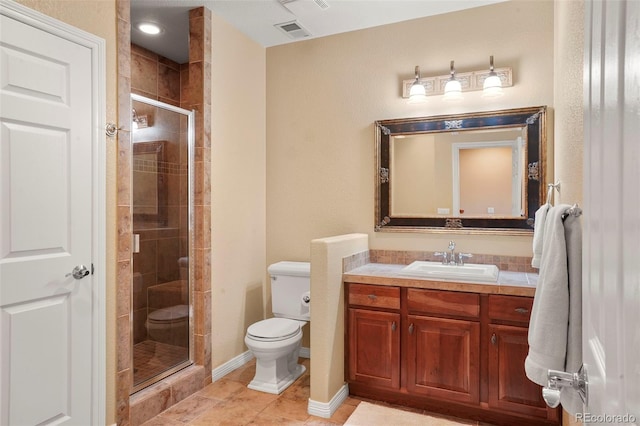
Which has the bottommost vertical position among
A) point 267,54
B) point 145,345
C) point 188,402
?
point 188,402

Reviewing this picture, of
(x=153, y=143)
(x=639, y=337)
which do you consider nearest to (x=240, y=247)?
(x=153, y=143)

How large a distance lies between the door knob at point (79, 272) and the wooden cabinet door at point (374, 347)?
5.28 ft

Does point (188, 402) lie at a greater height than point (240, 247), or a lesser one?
lesser

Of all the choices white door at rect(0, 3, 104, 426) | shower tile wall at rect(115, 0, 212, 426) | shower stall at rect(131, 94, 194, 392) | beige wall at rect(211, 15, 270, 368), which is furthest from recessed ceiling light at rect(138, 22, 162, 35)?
white door at rect(0, 3, 104, 426)

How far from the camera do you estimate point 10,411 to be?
1.76 meters

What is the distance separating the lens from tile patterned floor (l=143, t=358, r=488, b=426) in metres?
2.45

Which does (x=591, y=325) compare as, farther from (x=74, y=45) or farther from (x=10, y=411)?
(x=74, y=45)

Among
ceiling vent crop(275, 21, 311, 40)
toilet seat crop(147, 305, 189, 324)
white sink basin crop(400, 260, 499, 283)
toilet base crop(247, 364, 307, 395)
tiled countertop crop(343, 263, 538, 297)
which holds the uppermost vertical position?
ceiling vent crop(275, 21, 311, 40)

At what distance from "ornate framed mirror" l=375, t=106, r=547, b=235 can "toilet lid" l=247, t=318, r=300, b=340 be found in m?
1.03

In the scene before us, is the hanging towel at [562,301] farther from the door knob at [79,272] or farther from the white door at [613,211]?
the door knob at [79,272]

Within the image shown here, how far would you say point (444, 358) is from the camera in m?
2.45

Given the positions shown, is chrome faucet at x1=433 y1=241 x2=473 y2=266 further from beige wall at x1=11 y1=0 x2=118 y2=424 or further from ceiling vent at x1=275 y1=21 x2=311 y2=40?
beige wall at x1=11 y1=0 x2=118 y2=424

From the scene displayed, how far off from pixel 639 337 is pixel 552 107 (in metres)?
2.77

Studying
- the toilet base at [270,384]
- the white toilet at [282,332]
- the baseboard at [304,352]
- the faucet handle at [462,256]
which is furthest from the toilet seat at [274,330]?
the faucet handle at [462,256]
